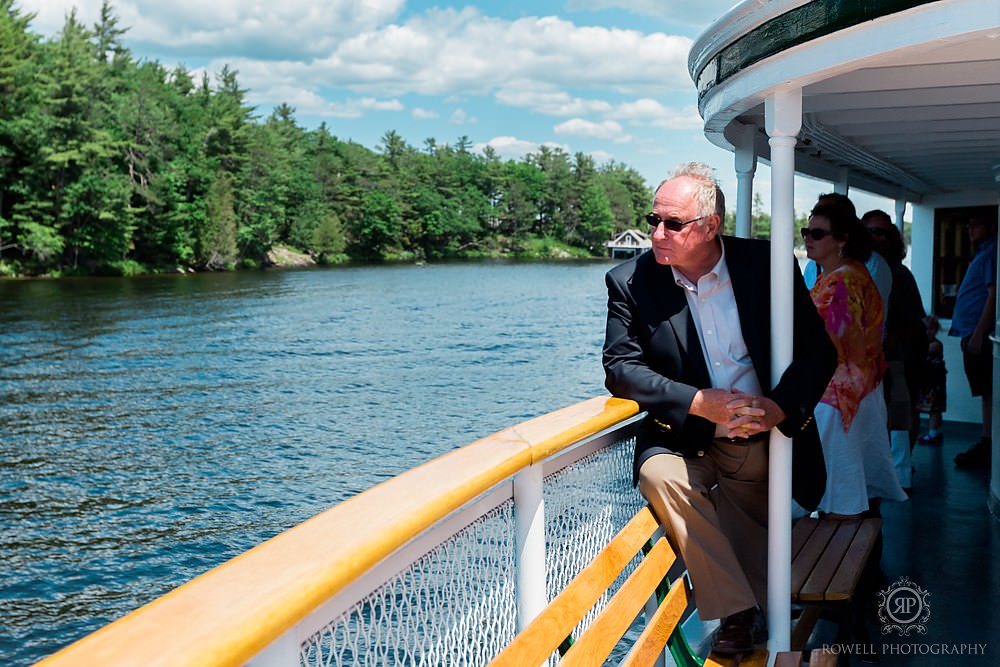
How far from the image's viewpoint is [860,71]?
322cm

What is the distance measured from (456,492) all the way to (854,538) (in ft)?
8.38

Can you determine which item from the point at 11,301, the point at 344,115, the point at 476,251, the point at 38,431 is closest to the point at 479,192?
the point at 476,251

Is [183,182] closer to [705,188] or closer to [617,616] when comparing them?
[705,188]

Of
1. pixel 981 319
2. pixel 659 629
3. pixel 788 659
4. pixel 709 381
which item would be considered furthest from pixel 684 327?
pixel 981 319

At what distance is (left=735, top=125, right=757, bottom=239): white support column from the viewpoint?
15.4ft

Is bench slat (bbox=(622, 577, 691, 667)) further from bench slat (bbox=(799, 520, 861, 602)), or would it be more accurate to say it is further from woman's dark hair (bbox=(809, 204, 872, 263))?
woman's dark hair (bbox=(809, 204, 872, 263))

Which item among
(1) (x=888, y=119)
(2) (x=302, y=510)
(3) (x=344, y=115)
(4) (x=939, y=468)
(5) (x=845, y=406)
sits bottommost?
(2) (x=302, y=510)

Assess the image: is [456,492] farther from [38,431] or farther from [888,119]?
[38,431]

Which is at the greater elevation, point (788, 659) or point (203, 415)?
point (788, 659)

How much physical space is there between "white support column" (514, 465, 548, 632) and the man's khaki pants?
53 centimetres

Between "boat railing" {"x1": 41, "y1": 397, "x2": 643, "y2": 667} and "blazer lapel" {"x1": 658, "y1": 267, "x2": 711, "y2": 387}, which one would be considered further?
"blazer lapel" {"x1": 658, "y1": 267, "x2": 711, "y2": 387}

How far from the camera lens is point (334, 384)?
2283cm

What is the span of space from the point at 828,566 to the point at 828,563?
33mm

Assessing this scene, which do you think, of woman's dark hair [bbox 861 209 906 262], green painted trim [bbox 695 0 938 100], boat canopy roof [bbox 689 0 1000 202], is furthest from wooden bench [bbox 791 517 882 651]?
woman's dark hair [bbox 861 209 906 262]
